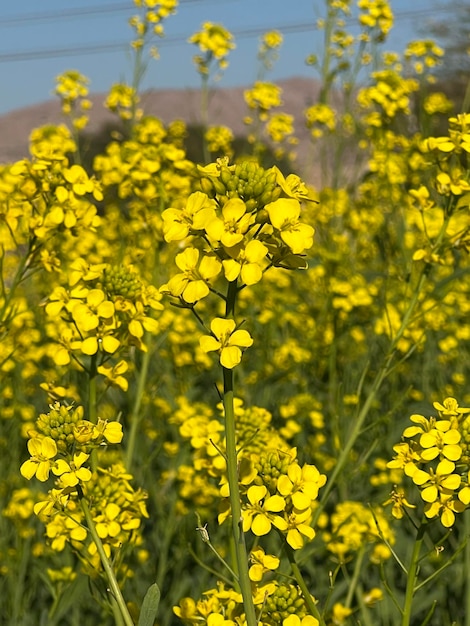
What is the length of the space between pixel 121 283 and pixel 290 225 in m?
0.68

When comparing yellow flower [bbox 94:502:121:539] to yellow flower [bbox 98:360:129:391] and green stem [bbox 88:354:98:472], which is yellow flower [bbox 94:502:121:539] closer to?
green stem [bbox 88:354:98:472]

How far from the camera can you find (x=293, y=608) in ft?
3.92

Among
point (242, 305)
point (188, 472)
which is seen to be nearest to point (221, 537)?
point (188, 472)

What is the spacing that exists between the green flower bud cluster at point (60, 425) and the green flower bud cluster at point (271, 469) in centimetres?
29

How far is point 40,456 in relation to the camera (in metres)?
1.19

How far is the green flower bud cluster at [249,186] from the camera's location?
1081 millimetres

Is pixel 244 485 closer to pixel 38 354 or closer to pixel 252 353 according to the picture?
pixel 38 354

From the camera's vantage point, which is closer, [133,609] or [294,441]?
[133,609]

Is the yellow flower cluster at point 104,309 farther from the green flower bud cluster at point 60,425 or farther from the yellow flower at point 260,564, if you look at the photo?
the yellow flower at point 260,564

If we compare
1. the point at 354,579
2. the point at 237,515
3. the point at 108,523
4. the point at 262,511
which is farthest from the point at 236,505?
the point at 354,579

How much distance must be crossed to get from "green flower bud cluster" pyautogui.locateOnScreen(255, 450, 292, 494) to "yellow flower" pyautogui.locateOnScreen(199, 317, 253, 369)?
0.26m

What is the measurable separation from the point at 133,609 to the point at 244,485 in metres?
0.55

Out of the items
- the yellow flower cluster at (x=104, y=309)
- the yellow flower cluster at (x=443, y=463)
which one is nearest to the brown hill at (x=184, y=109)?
the yellow flower cluster at (x=104, y=309)

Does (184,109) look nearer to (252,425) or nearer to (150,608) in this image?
(252,425)
